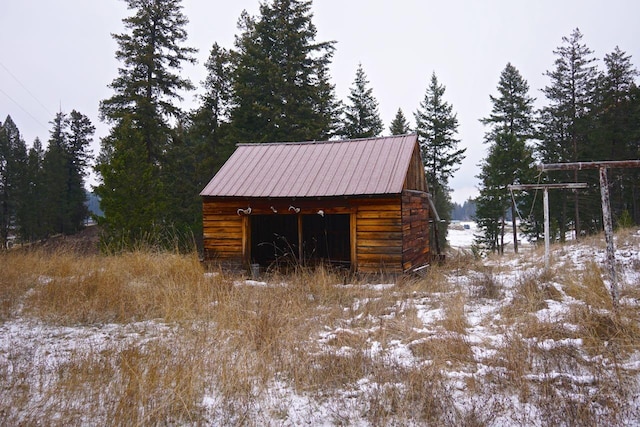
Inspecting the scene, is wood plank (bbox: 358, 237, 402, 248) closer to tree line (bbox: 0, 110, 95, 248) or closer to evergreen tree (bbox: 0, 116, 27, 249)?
tree line (bbox: 0, 110, 95, 248)

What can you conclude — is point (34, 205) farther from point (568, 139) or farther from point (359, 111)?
point (568, 139)

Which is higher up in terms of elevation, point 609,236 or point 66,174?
point 66,174

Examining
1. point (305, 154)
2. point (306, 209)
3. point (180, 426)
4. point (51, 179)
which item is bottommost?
point (180, 426)

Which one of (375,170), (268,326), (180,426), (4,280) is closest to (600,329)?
(268,326)

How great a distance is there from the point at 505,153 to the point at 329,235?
16.7 meters

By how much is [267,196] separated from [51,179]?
35.4 metres

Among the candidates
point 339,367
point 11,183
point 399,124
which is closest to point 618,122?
point 399,124

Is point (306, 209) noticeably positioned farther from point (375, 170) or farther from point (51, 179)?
point (51, 179)

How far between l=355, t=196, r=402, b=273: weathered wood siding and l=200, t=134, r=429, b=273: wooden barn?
1.1 inches

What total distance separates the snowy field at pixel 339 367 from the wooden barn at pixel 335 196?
12.5ft

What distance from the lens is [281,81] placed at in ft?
76.6

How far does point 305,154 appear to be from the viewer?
1305cm

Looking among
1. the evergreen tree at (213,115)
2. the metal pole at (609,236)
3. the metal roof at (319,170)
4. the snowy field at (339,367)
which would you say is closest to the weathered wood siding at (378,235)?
the metal roof at (319,170)

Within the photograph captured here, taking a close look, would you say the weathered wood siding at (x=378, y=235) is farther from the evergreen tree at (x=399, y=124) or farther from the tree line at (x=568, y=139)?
the evergreen tree at (x=399, y=124)
